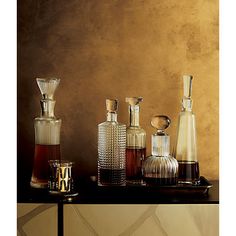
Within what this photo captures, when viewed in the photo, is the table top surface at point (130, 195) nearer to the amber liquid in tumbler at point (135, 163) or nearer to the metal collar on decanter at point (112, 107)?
the amber liquid in tumbler at point (135, 163)

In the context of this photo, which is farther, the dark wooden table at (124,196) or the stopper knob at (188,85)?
the stopper knob at (188,85)

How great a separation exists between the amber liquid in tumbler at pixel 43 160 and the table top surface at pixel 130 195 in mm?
31

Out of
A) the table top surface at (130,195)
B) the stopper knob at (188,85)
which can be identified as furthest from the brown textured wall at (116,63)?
the table top surface at (130,195)

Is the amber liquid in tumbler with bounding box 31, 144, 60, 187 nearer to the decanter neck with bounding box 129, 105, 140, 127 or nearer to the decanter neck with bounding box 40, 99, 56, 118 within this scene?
the decanter neck with bounding box 40, 99, 56, 118

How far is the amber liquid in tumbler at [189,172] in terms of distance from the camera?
3.83 ft

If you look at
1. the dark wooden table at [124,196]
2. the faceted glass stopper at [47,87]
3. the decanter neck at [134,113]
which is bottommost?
the dark wooden table at [124,196]

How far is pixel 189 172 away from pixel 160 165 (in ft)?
0.32

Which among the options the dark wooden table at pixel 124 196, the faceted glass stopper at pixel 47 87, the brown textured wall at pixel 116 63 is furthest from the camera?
the brown textured wall at pixel 116 63

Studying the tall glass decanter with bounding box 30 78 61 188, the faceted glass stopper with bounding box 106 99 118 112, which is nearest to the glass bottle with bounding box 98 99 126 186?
the faceted glass stopper with bounding box 106 99 118 112

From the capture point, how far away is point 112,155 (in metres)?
1.17

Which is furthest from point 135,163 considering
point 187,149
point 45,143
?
point 45,143
